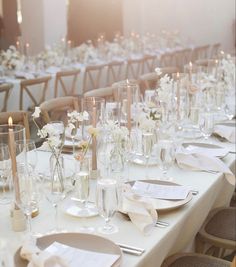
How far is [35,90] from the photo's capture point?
18.9ft

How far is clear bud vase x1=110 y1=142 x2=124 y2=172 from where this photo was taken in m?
2.16

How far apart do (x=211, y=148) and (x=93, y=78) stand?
4.43 m

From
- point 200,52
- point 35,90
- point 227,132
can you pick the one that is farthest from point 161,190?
point 200,52

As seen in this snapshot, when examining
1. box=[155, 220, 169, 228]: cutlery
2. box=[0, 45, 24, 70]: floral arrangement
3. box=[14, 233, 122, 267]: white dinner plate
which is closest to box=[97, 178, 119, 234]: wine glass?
box=[14, 233, 122, 267]: white dinner plate

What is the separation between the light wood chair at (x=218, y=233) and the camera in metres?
2.41

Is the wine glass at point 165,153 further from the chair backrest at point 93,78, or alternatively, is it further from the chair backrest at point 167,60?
the chair backrest at point 167,60

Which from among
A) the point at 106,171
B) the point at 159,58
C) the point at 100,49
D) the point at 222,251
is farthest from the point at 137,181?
the point at 159,58

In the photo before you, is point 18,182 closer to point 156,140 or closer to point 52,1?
point 156,140

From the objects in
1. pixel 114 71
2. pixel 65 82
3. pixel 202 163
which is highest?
pixel 114 71

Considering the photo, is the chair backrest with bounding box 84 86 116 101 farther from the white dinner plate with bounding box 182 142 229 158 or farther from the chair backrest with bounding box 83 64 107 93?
the chair backrest with bounding box 83 64 107 93

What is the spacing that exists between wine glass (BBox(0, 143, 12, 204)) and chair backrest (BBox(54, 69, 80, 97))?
365 cm

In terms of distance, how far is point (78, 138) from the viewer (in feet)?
8.77

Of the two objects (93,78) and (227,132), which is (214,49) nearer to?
(93,78)

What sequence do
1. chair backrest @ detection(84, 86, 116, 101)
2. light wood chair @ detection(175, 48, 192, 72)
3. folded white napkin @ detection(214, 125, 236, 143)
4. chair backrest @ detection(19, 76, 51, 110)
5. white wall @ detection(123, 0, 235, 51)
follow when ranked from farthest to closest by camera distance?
white wall @ detection(123, 0, 235, 51), light wood chair @ detection(175, 48, 192, 72), chair backrest @ detection(19, 76, 51, 110), chair backrest @ detection(84, 86, 116, 101), folded white napkin @ detection(214, 125, 236, 143)
